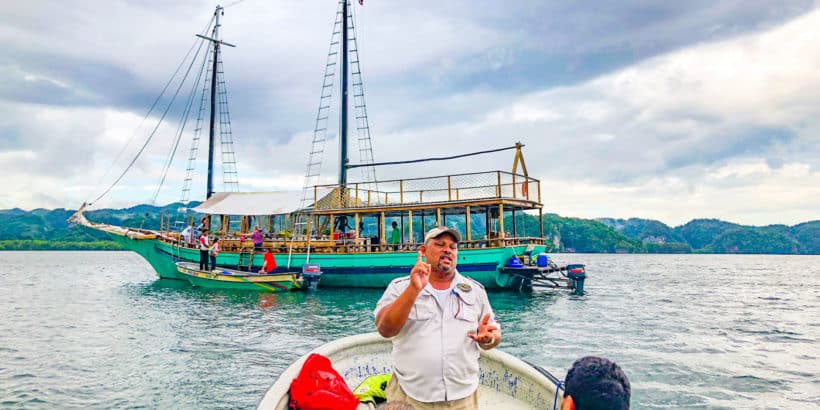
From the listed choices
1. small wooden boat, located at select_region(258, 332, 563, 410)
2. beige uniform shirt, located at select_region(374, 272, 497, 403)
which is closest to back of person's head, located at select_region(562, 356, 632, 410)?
beige uniform shirt, located at select_region(374, 272, 497, 403)

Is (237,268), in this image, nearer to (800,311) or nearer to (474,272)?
(474,272)

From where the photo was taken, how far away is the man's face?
9.94ft

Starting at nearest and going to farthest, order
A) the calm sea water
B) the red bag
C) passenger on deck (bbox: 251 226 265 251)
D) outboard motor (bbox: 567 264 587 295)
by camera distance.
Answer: the red bag
the calm sea water
outboard motor (bbox: 567 264 587 295)
passenger on deck (bbox: 251 226 265 251)

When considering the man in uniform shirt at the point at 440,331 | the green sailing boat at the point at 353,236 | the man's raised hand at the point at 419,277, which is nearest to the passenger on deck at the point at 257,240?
the green sailing boat at the point at 353,236

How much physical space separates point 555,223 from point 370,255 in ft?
351

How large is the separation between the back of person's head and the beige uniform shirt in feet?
3.46

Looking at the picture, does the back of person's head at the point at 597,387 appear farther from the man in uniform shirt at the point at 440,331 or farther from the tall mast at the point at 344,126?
the tall mast at the point at 344,126

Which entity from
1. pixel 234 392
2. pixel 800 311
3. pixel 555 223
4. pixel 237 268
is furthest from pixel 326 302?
pixel 555 223

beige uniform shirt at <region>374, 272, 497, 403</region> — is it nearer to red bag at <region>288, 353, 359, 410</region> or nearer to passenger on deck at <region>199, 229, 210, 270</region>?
red bag at <region>288, 353, 359, 410</region>

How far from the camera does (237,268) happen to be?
26.7 meters

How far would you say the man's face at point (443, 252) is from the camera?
9.94 ft

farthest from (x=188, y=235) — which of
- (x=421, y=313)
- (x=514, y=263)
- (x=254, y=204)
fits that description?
(x=421, y=313)

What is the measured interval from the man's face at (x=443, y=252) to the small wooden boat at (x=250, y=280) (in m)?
20.6

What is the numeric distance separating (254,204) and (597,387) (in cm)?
2829
